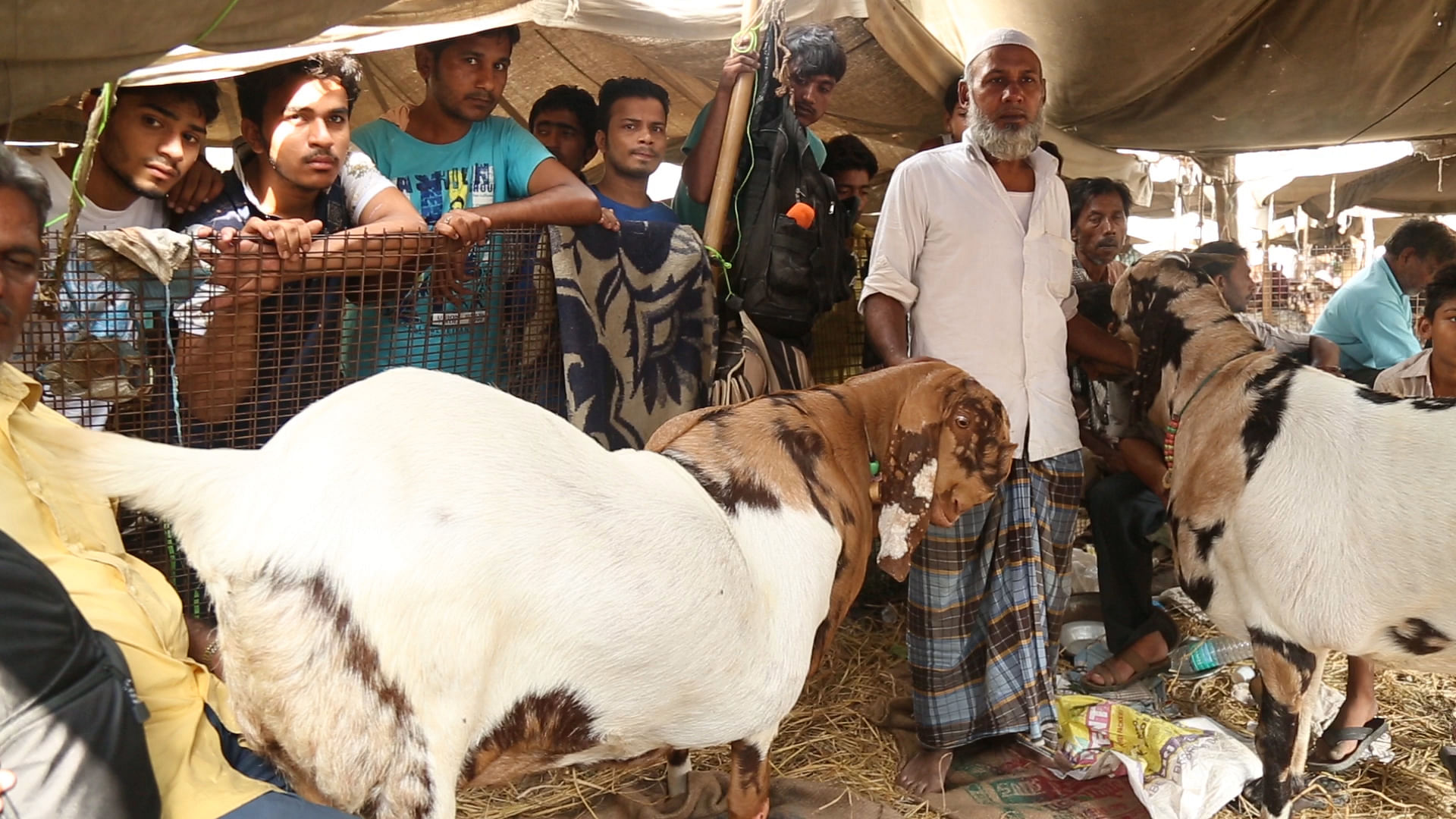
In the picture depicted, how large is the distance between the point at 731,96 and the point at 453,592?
2.51 meters

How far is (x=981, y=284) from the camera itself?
3.37 metres

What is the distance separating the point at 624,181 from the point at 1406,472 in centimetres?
270

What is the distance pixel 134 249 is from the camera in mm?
2230

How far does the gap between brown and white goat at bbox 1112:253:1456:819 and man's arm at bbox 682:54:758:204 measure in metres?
1.88

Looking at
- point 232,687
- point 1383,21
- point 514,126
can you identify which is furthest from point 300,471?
point 1383,21

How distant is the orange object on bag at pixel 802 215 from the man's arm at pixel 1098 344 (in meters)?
1.07

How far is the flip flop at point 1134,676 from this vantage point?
417cm

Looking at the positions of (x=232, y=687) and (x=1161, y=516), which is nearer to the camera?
(x=232, y=687)

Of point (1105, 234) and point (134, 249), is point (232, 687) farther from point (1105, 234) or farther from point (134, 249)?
point (1105, 234)

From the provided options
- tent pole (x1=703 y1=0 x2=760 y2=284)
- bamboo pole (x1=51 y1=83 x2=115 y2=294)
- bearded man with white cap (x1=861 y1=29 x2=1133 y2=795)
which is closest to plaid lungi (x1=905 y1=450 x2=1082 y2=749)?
bearded man with white cap (x1=861 y1=29 x2=1133 y2=795)

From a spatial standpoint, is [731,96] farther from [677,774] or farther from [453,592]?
[453,592]

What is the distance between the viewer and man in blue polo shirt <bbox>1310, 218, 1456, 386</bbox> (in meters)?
4.96

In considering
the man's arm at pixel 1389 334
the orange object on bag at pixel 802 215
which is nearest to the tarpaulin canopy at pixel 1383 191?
the man's arm at pixel 1389 334

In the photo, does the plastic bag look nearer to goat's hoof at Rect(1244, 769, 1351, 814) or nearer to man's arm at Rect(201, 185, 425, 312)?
goat's hoof at Rect(1244, 769, 1351, 814)
